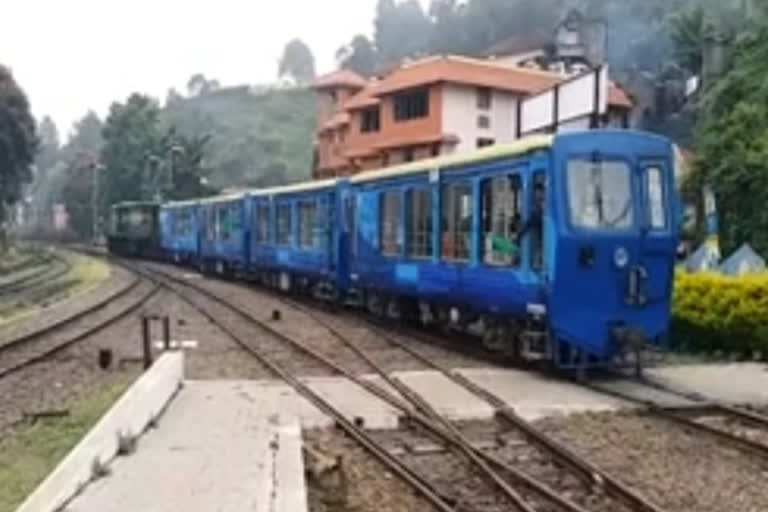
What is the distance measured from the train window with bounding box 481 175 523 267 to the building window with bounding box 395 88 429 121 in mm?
38538

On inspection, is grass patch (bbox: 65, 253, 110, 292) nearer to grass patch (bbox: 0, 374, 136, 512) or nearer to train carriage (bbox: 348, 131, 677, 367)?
train carriage (bbox: 348, 131, 677, 367)

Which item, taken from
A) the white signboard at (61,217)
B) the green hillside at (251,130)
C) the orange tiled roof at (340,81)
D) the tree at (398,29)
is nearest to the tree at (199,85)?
the green hillside at (251,130)

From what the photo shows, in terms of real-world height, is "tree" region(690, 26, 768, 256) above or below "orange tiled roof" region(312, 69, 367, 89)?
below

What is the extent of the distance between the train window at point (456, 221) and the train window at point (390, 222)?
252 centimetres

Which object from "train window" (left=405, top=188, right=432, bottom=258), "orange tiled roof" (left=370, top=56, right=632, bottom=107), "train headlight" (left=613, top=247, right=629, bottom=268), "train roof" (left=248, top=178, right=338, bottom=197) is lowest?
"train headlight" (left=613, top=247, right=629, bottom=268)

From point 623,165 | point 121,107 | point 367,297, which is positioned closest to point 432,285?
point 623,165

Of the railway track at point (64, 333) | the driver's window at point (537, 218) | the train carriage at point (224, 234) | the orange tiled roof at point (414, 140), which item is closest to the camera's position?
the driver's window at point (537, 218)

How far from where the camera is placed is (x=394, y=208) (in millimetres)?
19578

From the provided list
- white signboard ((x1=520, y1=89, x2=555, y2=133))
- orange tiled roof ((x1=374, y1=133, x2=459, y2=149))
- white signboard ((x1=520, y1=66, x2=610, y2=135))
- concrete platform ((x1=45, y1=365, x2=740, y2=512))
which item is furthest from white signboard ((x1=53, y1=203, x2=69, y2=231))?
concrete platform ((x1=45, y1=365, x2=740, y2=512))

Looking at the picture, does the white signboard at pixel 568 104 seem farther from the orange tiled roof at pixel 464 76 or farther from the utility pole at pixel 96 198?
the utility pole at pixel 96 198

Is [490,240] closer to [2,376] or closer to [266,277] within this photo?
[2,376]

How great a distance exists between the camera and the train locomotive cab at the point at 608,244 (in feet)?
44.5

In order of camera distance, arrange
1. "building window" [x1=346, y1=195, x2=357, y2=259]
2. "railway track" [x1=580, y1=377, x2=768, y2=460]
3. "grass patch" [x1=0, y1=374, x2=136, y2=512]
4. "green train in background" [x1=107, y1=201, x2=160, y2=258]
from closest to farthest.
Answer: "grass patch" [x1=0, y1=374, x2=136, y2=512], "railway track" [x1=580, y1=377, x2=768, y2=460], "building window" [x1=346, y1=195, x2=357, y2=259], "green train in background" [x1=107, y1=201, x2=160, y2=258]

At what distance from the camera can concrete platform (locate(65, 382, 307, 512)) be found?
739 centimetres
